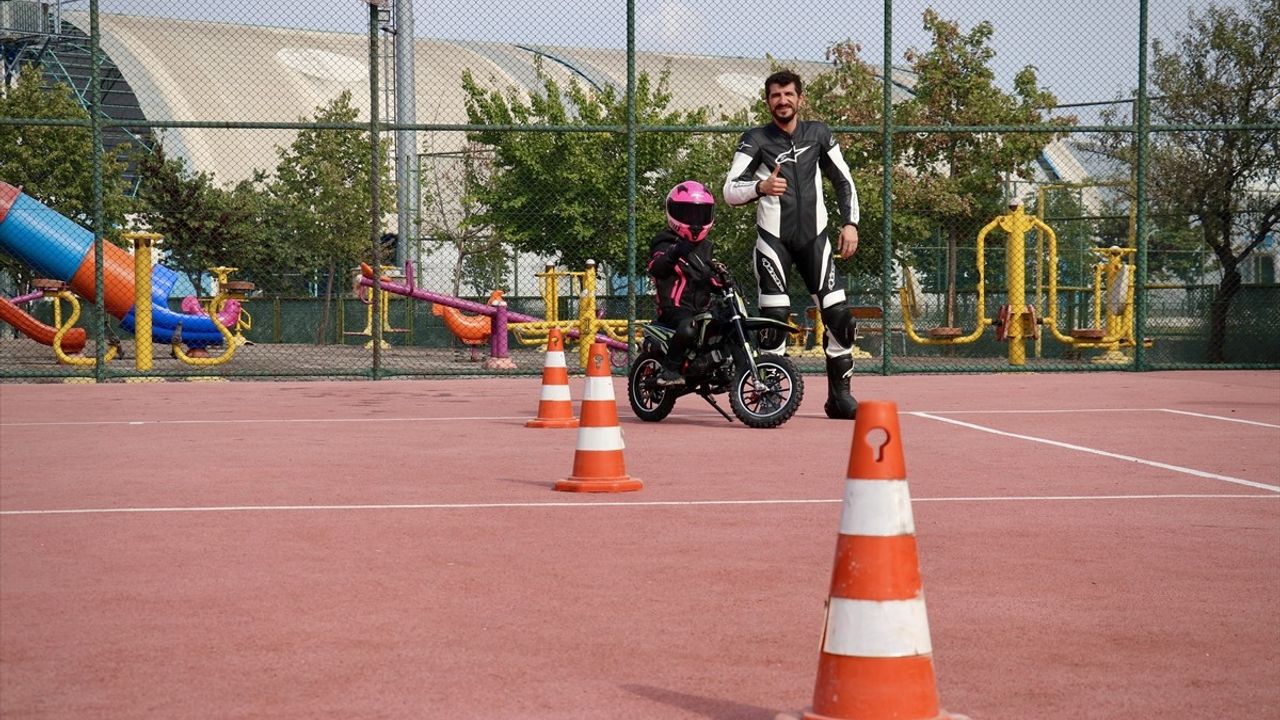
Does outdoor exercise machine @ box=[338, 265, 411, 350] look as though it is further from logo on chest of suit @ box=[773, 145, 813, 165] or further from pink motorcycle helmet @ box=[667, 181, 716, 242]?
logo on chest of suit @ box=[773, 145, 813, 165]

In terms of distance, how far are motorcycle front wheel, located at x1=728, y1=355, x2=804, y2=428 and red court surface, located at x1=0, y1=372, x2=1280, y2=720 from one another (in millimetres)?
162

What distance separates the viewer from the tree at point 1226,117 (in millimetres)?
24172

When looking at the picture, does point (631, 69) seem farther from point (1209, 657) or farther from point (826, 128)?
point (1209, 657)

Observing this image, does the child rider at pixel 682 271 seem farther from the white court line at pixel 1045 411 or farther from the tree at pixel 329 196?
the tree at pixel 329 196

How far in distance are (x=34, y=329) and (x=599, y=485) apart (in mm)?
17928

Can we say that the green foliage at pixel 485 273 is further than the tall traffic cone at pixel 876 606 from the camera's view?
Yes

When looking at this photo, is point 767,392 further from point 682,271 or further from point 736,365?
point 682,271

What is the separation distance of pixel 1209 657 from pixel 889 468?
129 cm

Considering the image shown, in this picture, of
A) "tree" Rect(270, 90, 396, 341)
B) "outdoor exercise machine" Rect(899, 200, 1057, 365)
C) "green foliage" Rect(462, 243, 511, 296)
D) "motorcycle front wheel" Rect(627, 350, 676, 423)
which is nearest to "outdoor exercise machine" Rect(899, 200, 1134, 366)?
"outdoor exercise machine" Rect(899, 200, 1057, 365)

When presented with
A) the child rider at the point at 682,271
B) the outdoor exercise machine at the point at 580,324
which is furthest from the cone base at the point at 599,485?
the outdoor exercise machine at the point at 580,324

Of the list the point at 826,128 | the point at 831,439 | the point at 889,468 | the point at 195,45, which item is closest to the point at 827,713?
the point at 889,468

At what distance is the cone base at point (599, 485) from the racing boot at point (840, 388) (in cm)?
385

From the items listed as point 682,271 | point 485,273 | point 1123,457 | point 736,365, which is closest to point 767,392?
point 736,365

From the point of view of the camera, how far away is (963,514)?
21.7 ft
